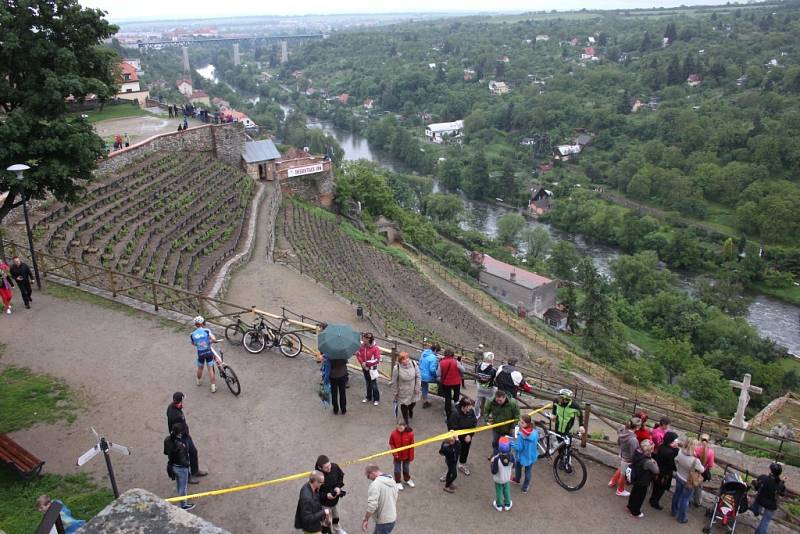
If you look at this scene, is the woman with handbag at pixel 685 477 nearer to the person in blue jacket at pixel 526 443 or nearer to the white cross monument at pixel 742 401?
the person in blue jacket at pixel 526 443

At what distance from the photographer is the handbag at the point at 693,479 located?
7027 millimetres

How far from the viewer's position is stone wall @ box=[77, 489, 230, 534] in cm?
376

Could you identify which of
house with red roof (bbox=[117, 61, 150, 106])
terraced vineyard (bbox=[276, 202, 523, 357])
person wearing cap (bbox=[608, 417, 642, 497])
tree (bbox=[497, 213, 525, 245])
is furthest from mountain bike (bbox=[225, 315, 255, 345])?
tree (bbox=[497, 213, 525, 245])

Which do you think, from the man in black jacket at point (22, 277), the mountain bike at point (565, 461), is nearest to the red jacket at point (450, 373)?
the mountain bike at point (565, 461)

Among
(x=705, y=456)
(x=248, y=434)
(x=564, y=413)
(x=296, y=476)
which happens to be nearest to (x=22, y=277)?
(x=248, y=434)

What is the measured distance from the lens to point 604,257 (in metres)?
60.9

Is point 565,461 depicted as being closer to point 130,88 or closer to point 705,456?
point 705,456

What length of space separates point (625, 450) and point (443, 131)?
107 metres

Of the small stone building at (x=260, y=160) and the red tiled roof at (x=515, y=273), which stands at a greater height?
the small stone building at (x=260, y=160)

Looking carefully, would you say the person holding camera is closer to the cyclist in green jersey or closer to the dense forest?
the cyclist in green jersey

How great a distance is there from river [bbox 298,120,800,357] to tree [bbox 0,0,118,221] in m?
46.2

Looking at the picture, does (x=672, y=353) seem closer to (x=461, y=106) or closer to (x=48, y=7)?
(x=48, y=7)

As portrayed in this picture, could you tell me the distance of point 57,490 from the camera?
7586 mm

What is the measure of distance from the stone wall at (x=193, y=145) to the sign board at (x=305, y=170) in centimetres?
313
